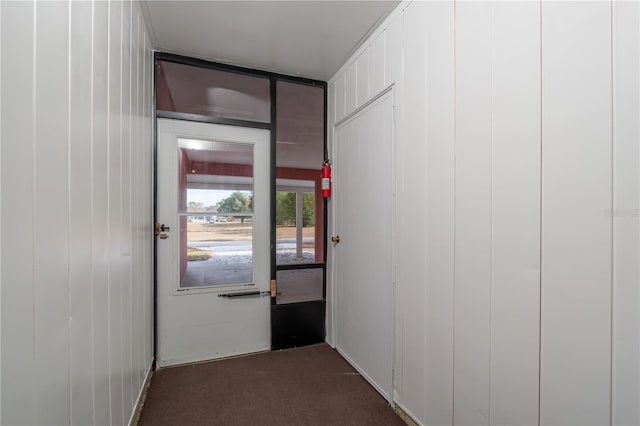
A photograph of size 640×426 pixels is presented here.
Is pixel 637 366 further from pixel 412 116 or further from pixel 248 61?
pixel 248 61

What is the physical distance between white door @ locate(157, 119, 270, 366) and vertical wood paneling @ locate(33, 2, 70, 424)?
5.61 ft

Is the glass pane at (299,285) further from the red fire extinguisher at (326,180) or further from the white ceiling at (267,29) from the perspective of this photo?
the white ceiling at (267,29)

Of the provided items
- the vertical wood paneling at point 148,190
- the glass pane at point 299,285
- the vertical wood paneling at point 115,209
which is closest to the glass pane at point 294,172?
the glass pane at point 299,285

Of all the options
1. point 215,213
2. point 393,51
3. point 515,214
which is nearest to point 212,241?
point 215,213

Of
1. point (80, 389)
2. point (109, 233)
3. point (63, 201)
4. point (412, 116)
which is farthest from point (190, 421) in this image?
point (412, 116)

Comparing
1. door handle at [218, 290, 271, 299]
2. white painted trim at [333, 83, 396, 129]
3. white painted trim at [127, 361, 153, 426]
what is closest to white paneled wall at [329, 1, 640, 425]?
white painted trim at [333, 83, 396, 129]

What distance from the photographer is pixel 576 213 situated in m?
1.02

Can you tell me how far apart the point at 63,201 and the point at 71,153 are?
0.16 metres

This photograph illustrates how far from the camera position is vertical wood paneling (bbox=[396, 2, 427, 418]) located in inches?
68.4

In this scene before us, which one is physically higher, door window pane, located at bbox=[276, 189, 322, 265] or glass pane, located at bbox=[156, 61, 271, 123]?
glass pane, located at bbox=[156, 61, 271, 123]

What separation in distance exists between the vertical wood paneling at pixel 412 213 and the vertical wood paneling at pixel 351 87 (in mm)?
651

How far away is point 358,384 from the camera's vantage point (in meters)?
2.26

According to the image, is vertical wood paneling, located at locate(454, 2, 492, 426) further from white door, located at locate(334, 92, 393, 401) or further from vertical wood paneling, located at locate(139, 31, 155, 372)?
vertical wood paneling, located at locate(139, 31, 155, 372)

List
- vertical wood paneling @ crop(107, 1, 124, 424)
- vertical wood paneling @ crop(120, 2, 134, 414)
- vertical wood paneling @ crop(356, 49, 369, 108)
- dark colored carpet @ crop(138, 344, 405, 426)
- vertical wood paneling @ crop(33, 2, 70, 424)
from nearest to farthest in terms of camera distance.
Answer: vertical wood paneling @ crop(33, 2, 70, 424) → vertical wood paneling @ crop(107, 1, 124, 424) → vertical wood paneling @ crop(120, 2, 134, 414) → dark colored carpet @ crop(138, 344, 405, 426) → vertical wood paneling @ crop(356, 49, 369, 108)
